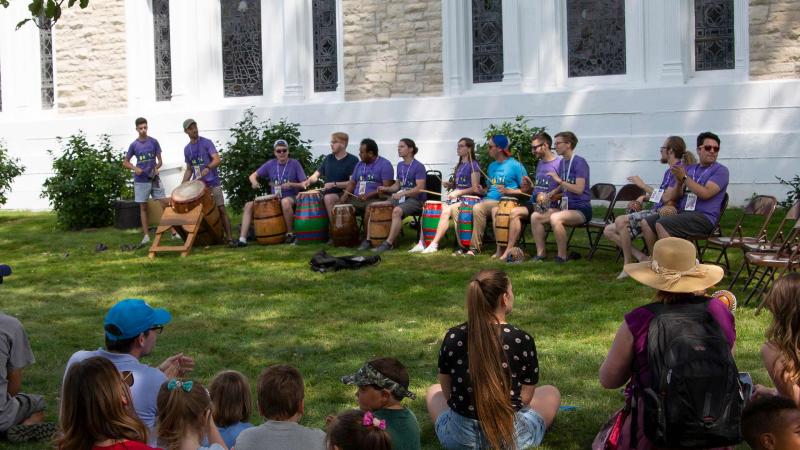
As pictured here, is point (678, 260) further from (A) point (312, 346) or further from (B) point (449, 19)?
(B) point (449, 19)

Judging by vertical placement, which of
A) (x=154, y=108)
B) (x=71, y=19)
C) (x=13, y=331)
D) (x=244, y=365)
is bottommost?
(x=244, y=365)

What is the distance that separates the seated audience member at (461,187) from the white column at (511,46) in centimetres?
507

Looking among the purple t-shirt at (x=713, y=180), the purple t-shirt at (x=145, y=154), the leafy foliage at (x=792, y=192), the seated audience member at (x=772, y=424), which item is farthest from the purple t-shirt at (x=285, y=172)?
the seated audience member at (x=772, y=424)

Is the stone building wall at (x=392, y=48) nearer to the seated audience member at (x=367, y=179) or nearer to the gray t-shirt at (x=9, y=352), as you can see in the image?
the seated audience member at (x=367, y=179)

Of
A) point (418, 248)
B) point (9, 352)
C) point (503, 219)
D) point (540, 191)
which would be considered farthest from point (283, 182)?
point (9, 352)

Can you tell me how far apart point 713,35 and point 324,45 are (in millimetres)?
7148

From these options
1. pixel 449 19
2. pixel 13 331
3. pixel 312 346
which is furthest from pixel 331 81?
pixel 13 331

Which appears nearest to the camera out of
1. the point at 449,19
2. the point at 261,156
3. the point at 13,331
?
the point at 13,331

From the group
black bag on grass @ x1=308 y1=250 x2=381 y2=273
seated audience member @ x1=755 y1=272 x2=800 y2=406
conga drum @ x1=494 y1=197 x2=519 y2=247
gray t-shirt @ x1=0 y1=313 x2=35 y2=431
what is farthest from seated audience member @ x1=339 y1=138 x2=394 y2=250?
seated audience member @ x1=755 y1=272 x2=800 y2=406

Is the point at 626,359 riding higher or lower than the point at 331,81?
lower

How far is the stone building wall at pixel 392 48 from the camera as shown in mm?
18984

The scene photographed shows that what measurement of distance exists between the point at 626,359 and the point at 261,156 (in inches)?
456

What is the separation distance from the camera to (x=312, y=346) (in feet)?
29.8

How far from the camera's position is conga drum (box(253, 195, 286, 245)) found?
14922mm
